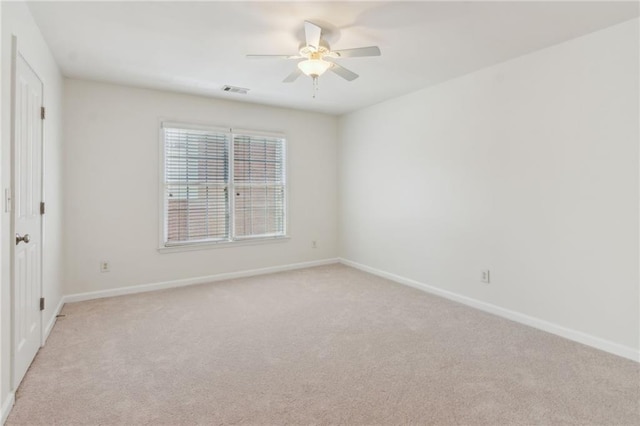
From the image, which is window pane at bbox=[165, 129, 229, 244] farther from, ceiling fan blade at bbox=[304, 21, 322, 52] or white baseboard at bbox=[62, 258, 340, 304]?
ceiling fan blade at bbox=[304, 21, 322, 52]

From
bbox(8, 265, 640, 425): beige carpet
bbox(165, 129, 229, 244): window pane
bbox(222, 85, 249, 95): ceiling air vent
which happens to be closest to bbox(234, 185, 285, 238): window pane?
bbox(165, 129, 229, 244): window pane

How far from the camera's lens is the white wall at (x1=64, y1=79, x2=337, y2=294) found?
3.88 m

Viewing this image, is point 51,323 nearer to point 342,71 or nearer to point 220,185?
point 220,185

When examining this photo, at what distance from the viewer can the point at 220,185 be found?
15.8ft

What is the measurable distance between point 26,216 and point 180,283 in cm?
230

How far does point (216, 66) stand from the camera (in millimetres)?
3467

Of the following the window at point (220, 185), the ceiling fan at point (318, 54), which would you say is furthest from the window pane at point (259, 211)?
the ceiling fan at point (318, 54)

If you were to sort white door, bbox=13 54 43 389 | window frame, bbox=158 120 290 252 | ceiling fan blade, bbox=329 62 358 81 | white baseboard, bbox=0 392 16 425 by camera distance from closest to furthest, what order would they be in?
1. white baseboard, bbox=0 392 16 425
2. white door, bbox=13 54 43 389
3. ceiling fan blade, bbox=329 62 358 81
4. window frame, bbox=158 120 290 252

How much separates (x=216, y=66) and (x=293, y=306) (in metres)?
2.63

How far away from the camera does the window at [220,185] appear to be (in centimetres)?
448

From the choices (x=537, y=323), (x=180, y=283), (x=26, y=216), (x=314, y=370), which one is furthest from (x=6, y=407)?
(x=537, y=323)

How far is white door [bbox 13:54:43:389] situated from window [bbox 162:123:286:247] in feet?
5.63

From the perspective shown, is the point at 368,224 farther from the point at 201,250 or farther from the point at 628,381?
the point at 628,381

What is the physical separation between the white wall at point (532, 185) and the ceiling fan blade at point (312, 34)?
6.50ft
